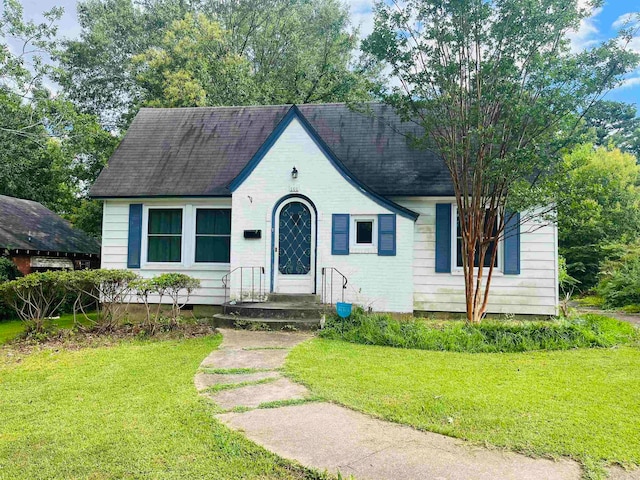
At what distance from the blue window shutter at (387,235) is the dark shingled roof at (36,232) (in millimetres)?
11414

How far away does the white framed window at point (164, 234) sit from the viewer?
1142 centimetres

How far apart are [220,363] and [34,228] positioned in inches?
533

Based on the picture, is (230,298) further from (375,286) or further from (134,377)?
→ (134,377)

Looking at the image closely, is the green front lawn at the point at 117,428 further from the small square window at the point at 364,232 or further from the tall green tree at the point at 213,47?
the tall green tree at the point at 213,47

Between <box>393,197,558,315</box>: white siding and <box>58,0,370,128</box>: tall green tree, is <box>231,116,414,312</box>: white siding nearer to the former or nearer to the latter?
<box>393,197,558,315</box>: white siding

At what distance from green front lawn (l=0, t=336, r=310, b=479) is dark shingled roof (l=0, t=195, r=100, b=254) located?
9.35 m

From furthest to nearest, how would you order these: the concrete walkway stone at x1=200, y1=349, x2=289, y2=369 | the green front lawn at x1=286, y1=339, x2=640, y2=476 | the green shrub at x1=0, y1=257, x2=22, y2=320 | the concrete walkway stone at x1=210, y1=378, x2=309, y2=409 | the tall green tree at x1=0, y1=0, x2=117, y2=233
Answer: the tall green tree at x1=0, y1=0, x2=117, y2=233
the green shrub at x1=0, y1=257, x2=22, y2=320
the concrete walkway stone at x1=200, y1=349, x2=289, y2=369
the concrete walkway stone at x1=210, y1=378, x2=309, y2=409
the green front lawn at x1=286, y1=339, x2=640, y2=476

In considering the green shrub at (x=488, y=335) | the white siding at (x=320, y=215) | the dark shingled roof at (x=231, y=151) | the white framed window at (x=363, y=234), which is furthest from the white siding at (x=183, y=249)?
the green shrub at (x=488, y=335)

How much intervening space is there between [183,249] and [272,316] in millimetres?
3808

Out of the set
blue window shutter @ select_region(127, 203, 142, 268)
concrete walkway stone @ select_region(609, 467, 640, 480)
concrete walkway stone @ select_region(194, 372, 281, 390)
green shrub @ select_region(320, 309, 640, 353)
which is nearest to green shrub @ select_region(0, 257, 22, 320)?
blue window shutter @ select_region(127, 203, 142, 268)

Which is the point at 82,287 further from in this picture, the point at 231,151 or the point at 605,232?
the point at 605,232

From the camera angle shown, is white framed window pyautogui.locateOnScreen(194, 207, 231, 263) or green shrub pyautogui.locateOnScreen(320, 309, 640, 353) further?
white framed window pyautogui.locateOnScreen(194, 207, 231, 263)

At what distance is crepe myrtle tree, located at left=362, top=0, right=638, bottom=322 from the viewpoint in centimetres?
809

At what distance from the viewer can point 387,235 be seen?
32.2 ft
